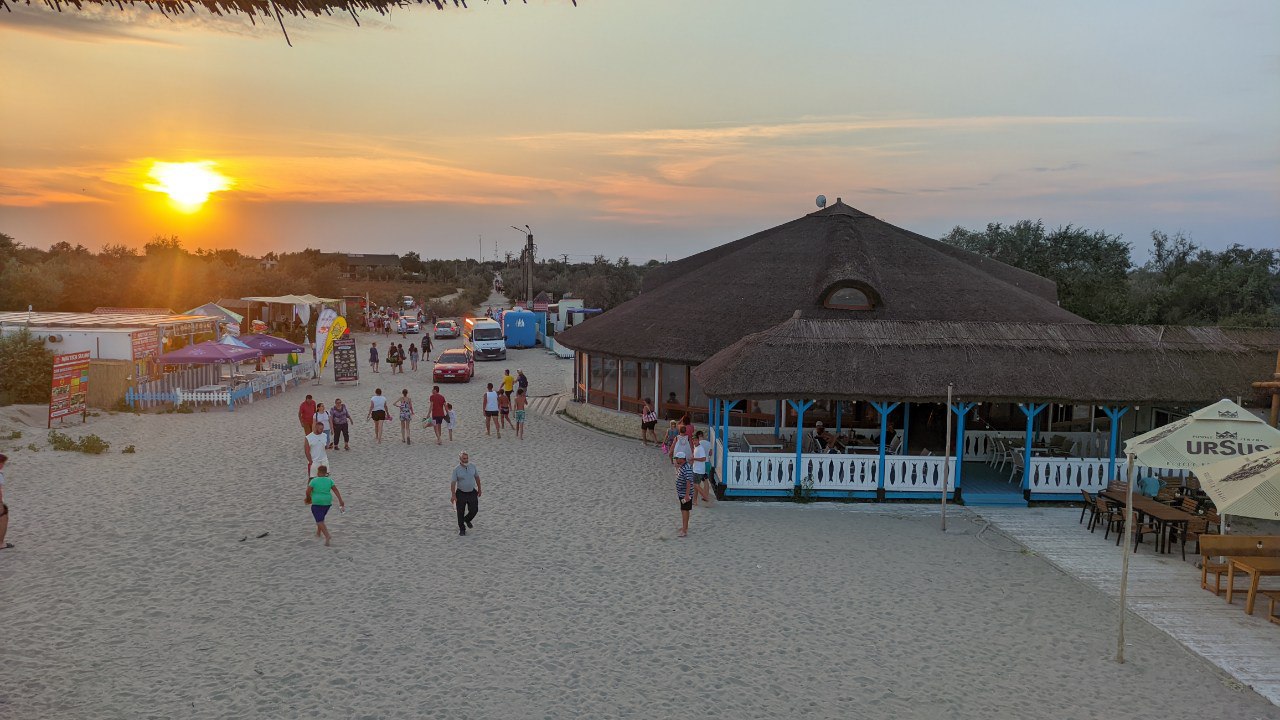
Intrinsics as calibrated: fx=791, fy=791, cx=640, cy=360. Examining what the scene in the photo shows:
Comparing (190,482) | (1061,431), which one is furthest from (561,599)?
(1061,431)

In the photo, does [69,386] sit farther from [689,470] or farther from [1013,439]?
[1013,439]

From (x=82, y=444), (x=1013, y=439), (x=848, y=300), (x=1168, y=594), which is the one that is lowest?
(x=1168, y=594)

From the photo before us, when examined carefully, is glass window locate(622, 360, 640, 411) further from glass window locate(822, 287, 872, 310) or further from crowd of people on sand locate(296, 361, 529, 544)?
glass window locate(822, 287, 872, 310)

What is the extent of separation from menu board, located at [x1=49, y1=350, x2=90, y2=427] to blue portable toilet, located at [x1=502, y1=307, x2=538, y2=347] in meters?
25.1

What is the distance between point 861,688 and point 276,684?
6079 millimetres

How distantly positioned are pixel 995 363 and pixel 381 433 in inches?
606

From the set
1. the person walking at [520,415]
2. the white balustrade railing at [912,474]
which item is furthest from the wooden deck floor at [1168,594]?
the person walking at [520,415]

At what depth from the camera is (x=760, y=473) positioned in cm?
1592

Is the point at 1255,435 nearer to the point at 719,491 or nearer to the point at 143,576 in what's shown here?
the point at 719,491

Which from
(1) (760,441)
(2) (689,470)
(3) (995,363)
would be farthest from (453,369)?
(3) (995,363)

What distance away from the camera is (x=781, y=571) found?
38.8 ft

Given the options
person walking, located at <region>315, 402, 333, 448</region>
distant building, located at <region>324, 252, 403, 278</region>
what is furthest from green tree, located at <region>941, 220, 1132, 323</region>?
distant building, located at <region>324, 252, 403, 278</region>

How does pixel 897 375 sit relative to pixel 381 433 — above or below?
above

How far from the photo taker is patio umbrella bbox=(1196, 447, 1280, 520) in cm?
977
